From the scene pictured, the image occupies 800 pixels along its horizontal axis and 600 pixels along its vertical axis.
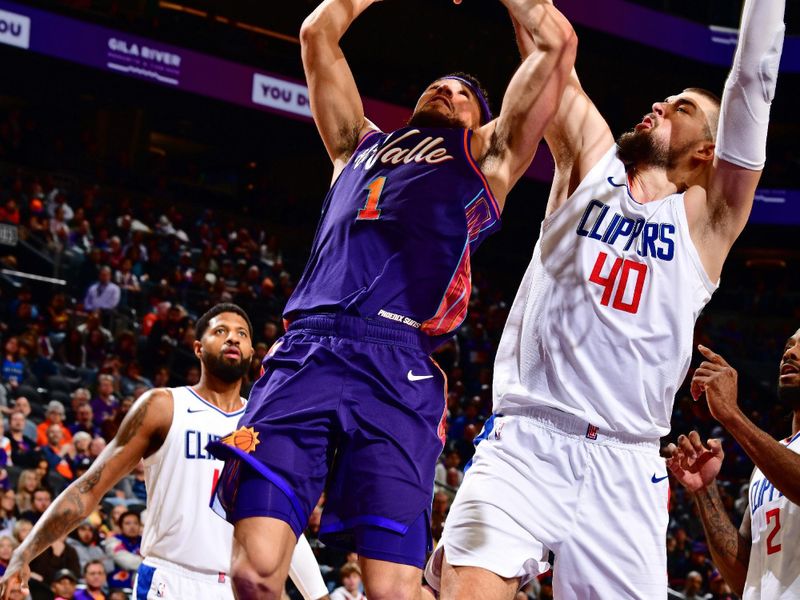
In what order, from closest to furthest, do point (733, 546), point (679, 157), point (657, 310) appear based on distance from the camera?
point (657, 310) < point (679, 157) < point (733, 546)

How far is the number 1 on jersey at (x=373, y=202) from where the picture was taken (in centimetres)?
325

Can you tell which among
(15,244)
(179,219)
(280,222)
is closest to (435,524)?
(15,244)

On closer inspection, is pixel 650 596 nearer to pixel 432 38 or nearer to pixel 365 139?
pixel 365 139

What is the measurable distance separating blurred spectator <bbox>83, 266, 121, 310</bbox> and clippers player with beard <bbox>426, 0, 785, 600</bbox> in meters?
10.8

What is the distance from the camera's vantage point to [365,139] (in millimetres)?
3562

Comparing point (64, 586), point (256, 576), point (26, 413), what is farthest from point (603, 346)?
point (26, 413)

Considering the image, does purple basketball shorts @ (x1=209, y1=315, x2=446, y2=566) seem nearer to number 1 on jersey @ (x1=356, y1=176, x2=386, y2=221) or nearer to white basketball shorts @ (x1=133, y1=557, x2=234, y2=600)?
number 1 on jersey @ (x1=356, y1=176, x2=386, y2=221)

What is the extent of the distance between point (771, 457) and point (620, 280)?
1055 mm

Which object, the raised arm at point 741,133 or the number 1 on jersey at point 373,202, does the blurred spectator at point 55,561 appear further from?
the raised arm at point 741,133

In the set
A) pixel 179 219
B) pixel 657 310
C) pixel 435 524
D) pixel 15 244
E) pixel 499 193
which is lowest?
pixel 435 524

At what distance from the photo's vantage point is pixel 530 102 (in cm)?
334

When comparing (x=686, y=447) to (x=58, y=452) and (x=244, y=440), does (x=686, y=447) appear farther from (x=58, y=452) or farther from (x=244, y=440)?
(x=58, y=452)

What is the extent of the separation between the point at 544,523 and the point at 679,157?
4.46 feet

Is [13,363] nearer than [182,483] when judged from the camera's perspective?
No
